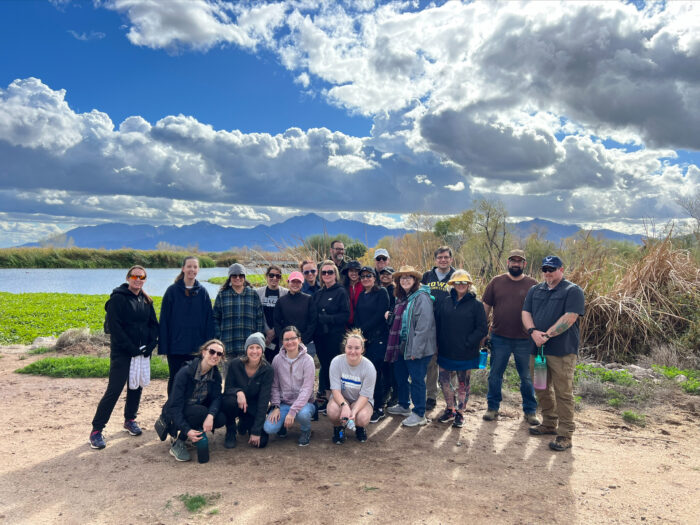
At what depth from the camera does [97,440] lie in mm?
4801

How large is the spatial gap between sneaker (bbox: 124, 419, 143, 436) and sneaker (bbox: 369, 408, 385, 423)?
2591mm

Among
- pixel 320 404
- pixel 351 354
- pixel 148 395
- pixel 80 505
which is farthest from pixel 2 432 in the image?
pixel 351 354

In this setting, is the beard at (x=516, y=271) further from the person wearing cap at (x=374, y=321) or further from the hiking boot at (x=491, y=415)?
the hiking boot at (x=491, y=415)

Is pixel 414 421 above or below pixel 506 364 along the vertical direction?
below

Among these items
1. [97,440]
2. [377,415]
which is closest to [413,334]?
[377,415]

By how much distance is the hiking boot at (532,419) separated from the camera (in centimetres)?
556

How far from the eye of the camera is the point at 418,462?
14.8 ft

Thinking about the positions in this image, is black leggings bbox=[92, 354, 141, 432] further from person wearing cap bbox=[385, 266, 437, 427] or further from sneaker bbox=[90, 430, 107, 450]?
person wearing cap bbox=[385, 266, 437, 427]

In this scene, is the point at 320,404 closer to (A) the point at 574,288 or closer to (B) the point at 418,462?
(B) the point at 418,462

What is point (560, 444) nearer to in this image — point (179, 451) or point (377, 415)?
point (377, 415)

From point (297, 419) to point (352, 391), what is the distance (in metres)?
0.65

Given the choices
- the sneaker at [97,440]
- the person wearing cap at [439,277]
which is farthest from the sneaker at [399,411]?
the sneaker at [97,440]

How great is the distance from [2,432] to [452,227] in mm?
20882

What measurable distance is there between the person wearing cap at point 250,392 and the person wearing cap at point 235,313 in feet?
1.23
